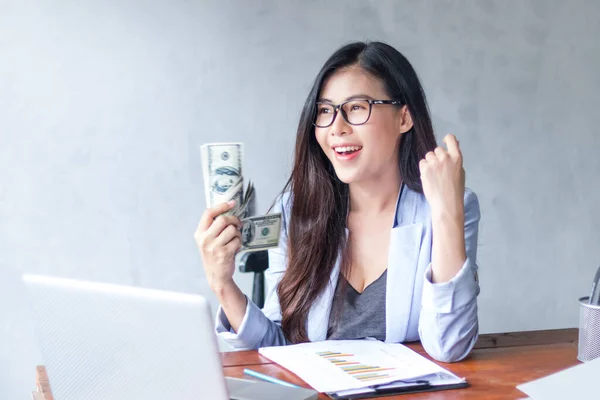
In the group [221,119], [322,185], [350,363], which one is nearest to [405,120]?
[322,185]

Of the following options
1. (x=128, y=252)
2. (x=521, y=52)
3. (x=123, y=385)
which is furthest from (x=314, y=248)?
(x=521, y=52)

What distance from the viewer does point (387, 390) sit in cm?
128

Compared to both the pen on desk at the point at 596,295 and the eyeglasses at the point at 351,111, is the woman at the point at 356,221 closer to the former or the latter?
the eyeglasses at the point at 351,111

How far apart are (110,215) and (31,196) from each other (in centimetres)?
33

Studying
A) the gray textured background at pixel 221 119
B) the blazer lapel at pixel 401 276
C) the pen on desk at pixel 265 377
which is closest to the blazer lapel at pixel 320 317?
the blazer lapel at pixel 401 276

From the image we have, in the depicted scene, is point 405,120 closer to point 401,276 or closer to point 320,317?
point 401,276

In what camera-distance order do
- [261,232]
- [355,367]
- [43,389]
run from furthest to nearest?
[261,232]
[355,367]
[43,389]

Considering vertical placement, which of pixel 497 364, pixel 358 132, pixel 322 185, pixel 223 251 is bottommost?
pixel 497 364

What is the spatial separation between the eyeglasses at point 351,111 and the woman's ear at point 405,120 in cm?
5

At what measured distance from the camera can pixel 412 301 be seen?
175 centimetres

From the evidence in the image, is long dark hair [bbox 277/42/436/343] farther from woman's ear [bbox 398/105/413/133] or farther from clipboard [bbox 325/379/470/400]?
clipboard [bbox 325/379/470/400]

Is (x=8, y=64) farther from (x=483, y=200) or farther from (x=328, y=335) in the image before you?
(x=483, y=200)

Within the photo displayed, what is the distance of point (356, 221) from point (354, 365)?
0.63m

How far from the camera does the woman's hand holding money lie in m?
1.58
